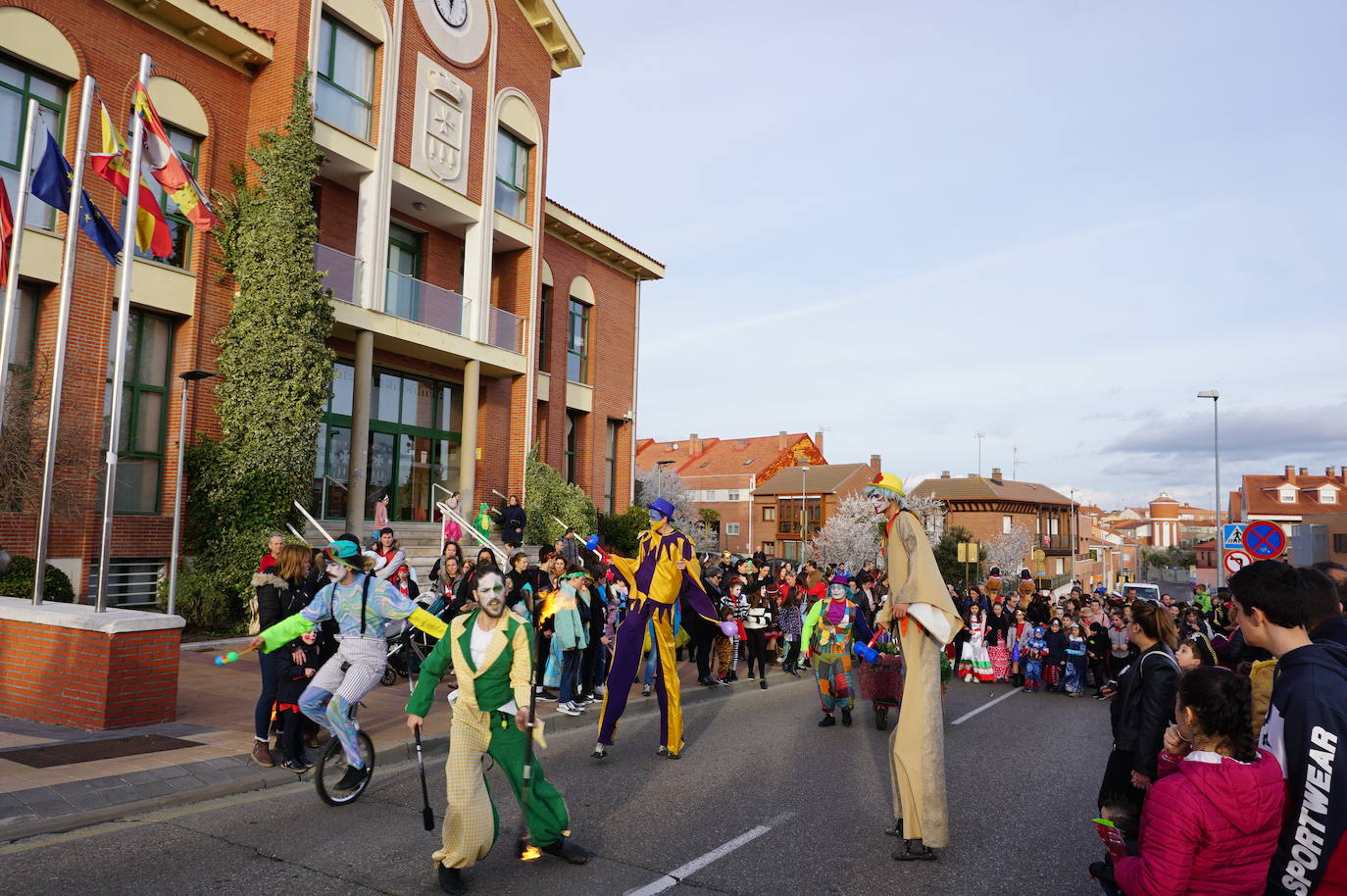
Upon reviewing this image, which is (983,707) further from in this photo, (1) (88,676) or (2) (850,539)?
(2) (850,539)

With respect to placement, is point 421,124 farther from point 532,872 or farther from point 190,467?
point 532,872

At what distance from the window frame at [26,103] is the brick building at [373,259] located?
1.5 inches

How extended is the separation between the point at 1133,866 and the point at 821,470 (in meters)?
72.3

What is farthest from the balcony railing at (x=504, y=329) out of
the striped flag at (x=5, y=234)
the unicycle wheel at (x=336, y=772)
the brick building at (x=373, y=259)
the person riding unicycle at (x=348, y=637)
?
the unicycle wheel at (x=336, y=772)

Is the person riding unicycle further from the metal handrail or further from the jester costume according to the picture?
the metal handrail

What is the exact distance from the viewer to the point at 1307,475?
287ft

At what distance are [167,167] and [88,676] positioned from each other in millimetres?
6569

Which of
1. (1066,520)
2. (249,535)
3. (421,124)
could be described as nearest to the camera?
(249,535)

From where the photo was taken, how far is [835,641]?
35.1ft

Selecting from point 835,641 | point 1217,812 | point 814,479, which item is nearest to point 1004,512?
point 814,479

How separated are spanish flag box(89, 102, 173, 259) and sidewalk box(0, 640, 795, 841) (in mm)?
5867

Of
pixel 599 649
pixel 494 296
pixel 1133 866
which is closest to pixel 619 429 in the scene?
pixel 494 296

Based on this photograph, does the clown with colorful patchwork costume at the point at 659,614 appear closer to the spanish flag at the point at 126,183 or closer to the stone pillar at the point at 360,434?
the spanish flag at the point at 126,183

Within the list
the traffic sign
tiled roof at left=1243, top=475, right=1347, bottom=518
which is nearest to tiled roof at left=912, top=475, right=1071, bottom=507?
tiled roof at left=1243, top=475, right=1347, bottom=518
